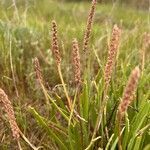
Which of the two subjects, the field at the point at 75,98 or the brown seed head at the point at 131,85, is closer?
the brown seed head at the point at 131,85

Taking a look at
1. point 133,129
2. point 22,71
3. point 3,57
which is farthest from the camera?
point 22,71

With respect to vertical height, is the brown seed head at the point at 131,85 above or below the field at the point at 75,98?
above

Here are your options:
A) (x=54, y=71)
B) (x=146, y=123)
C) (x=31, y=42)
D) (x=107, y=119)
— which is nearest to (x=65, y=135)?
(x=107, y=119)

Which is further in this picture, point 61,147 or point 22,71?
point 22,71

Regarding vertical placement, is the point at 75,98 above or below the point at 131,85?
below

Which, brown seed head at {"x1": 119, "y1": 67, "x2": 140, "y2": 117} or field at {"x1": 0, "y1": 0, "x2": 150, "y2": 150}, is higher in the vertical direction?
brown seed head at {"x1": 119, "y1": 67, "x2": 140, "y2": 117}

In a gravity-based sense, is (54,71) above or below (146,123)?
below

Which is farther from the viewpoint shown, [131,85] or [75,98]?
[75,98]

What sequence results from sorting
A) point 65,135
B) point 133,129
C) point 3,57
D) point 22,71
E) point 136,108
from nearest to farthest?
point 133,129, point 65,135, point 136,108, point 3,57, point 22,71

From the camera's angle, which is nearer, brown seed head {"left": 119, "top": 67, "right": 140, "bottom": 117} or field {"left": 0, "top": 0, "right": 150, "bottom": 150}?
brown seed head {"left": 119, "top": 67, "right": 140, "bottom": 117}

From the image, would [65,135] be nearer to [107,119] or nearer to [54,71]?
[107,119]

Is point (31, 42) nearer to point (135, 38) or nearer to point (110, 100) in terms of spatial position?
point (135, 38)
